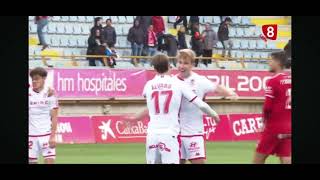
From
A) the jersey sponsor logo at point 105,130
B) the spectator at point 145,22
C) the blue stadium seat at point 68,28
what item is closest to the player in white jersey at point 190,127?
the jersey sponsor logo at point 105,130

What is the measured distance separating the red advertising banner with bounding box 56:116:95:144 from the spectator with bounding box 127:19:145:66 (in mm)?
3402

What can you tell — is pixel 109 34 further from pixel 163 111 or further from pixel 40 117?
pixel 163 111

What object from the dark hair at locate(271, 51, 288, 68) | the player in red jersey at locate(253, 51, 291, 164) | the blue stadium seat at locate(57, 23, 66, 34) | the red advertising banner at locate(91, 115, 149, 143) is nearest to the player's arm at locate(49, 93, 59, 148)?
the player in red jersey at locate(253, 51, 291, 164)

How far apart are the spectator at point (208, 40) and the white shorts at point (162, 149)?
13443 mm

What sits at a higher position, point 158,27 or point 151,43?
point 158,27

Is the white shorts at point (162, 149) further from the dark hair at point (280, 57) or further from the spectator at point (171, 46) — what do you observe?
the spectator at point (171, 46)

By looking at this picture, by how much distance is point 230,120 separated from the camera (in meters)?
22.0

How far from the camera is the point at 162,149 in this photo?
33.0 ft

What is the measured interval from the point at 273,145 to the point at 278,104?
508 mm

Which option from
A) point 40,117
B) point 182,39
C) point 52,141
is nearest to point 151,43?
point 182,39

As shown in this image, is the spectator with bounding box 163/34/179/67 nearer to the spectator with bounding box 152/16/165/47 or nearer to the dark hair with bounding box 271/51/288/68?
the spectator with bounding box 152/16/165/47
